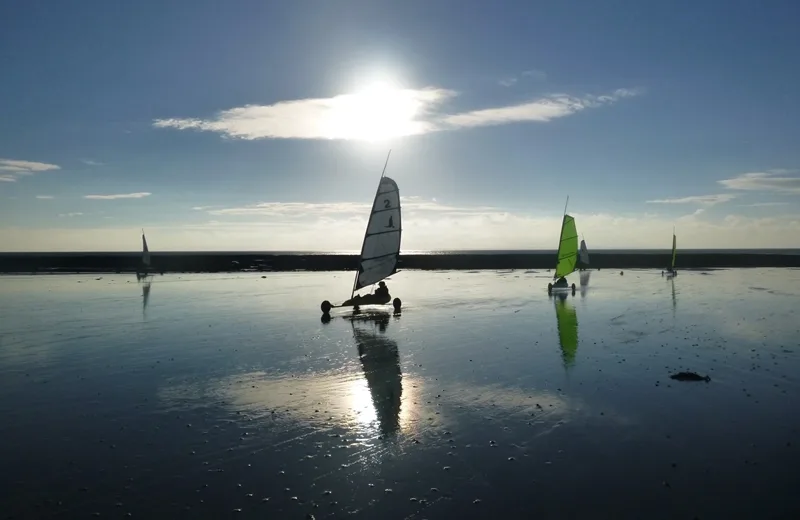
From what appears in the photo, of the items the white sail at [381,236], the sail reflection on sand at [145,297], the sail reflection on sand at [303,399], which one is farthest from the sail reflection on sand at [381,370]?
A: the sail reflection on sand at [145,297]

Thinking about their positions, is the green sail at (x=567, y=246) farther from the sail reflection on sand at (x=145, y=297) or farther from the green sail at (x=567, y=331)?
the sail reflection on sand at (x=145, y=297)

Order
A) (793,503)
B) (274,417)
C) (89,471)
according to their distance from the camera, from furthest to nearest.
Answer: (274,417)
(89,471)
(793,503)

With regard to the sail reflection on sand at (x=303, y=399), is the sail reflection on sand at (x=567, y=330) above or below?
above

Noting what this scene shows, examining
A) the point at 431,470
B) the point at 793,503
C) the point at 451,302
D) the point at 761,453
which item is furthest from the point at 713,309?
the point at 431,470

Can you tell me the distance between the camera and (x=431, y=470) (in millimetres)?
12203

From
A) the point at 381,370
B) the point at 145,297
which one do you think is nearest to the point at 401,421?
the point at 381,370

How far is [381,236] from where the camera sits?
140ft

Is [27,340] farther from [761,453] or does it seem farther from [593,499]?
[761,453]

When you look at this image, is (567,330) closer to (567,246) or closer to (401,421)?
(401,421)

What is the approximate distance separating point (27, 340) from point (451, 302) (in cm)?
3223

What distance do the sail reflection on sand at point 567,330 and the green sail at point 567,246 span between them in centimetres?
1182

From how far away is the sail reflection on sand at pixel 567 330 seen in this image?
80.7 ft

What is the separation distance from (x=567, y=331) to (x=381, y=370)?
14372 millimetres

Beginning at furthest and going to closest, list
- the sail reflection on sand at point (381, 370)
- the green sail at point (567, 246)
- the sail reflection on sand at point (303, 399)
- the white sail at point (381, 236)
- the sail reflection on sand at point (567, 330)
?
the green sail at point (567, 246) → the white sail at point (381, 236) → the sail reflection on sand at point (567, 330) → the sail reflection on sand at point (381, 370) → the sail reflection on sand at point (303, 399)
